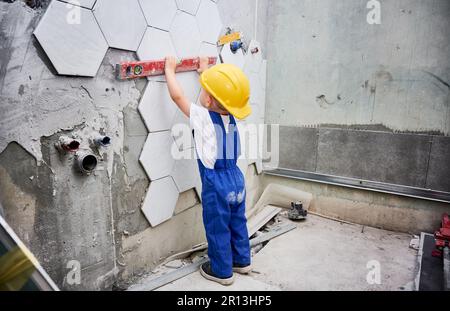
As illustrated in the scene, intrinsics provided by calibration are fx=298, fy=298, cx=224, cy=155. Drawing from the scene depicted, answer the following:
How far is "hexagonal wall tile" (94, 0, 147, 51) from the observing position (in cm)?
134

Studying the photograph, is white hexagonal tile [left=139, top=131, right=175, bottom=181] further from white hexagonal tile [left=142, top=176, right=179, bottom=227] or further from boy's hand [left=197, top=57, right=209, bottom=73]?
boy's hand [left=197, top=57, right=209, bottom=73]

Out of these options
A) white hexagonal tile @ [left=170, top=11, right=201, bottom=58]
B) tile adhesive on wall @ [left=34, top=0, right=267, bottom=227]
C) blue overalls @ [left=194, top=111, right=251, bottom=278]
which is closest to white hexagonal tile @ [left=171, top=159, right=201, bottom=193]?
tile adhesive on wall @ [left=34, top=0, right=267, bottom=227]

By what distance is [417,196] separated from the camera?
8.14ft

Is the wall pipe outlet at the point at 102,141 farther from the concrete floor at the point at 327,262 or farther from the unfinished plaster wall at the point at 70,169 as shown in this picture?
the concrete floor at the point at 327,262

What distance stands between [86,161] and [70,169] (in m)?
0.07

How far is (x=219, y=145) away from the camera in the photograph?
165 centimetres

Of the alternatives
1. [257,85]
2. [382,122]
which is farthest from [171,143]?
[382,122]

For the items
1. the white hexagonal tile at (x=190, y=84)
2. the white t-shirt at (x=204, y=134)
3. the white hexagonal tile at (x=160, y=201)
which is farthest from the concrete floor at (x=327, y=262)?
the white hexagonal tile at (x=190, y=84)

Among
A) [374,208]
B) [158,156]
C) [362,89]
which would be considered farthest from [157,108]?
[374,208]

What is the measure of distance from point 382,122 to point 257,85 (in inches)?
44.5

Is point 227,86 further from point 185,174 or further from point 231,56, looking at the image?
point 231,56

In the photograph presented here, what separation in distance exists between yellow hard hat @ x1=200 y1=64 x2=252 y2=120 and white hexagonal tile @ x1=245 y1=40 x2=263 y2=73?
0.98 meters

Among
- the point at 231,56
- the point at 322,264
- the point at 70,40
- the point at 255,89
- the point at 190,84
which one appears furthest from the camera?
the point at 255,89

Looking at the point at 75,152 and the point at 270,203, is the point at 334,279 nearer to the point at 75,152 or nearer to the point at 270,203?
the point at 270,203
